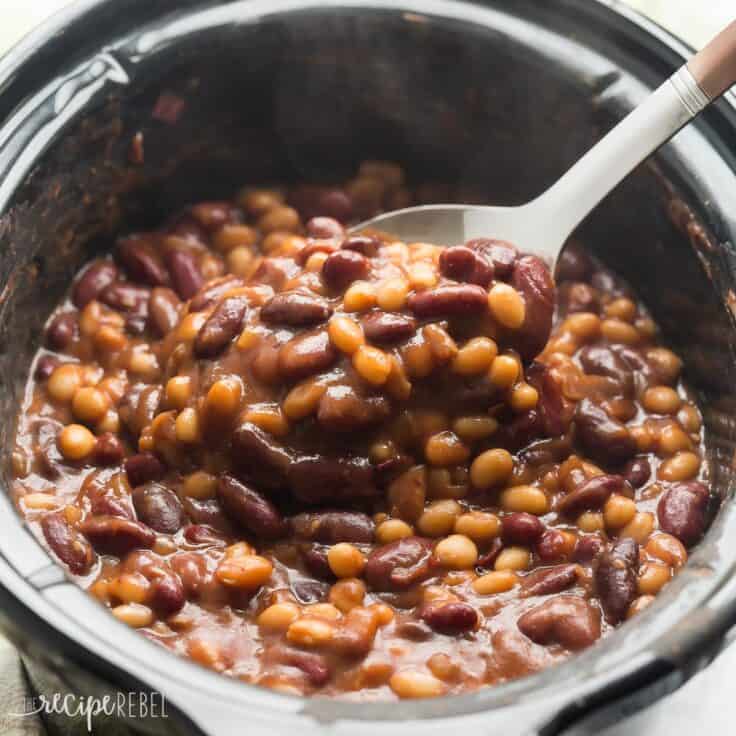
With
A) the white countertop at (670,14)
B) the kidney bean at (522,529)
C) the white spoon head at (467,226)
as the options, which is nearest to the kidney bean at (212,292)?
the white spoon head at (467,226)

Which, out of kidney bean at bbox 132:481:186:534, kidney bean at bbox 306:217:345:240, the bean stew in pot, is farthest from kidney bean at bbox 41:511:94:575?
kidney bean at bbox 306:217:345:240

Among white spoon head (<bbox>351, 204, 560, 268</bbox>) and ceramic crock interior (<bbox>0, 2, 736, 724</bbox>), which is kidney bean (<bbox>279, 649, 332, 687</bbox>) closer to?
ceramic crock interior (<bbox>0, 2, 736, 724</bbox>)

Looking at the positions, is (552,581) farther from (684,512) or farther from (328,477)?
(328,477)

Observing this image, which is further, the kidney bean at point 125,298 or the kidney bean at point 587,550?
the kidney bean at point 125,298

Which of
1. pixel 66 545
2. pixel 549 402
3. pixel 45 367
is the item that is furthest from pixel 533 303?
pixel 45 367

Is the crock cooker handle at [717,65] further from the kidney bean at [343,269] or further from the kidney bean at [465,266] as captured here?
the kidney bean at [343,269]

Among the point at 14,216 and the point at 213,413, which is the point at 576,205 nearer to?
the point at 213,413
